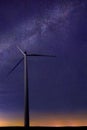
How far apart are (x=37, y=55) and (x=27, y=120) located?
1042 centimetres

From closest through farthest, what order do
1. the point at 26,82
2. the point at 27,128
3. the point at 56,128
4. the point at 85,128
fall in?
the point at 27,128 < the point at 26,82 < the point at 85,128 < the point at 56,128

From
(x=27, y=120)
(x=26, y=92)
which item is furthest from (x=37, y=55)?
(x=27, y=120)

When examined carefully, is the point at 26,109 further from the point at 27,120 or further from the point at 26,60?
the point at 26,60

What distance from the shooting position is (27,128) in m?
44.3

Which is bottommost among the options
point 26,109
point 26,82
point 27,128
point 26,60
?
point 27,128

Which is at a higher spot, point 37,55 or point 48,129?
point 37,55

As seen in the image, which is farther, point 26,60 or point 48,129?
point 48,129

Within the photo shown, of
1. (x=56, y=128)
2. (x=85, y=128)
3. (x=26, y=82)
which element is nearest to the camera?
(x=26, y=82)

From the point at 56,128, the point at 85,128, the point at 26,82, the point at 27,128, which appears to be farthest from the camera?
the point at 56,128

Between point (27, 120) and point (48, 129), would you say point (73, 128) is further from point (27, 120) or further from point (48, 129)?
point (27, 120)

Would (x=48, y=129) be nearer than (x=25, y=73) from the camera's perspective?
No

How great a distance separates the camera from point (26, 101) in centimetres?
4628

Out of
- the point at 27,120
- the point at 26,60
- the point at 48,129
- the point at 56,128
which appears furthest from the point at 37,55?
the point at 56,128

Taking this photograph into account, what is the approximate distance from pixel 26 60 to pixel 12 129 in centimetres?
2900
